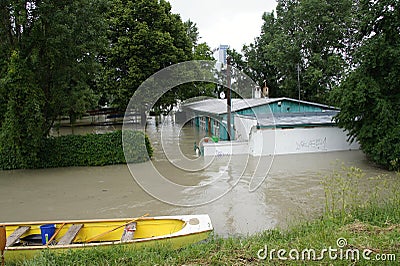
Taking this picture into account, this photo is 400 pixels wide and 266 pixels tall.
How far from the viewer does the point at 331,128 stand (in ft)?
56.3

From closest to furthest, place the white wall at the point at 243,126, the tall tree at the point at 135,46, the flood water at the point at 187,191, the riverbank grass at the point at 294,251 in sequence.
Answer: the riverbank grass at the point at 294,251
the flood water at the point at 187,191
the white wall at the point at 243,126
the tall tree at the point at 135,46

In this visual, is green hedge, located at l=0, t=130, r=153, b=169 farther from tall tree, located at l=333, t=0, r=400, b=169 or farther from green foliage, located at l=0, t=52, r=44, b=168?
tall tree, located at l=333, t=0, r=400, b=169

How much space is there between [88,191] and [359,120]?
36.1 feet

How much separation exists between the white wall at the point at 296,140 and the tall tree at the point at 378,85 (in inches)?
132

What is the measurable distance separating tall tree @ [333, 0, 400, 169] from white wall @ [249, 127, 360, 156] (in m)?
3.36

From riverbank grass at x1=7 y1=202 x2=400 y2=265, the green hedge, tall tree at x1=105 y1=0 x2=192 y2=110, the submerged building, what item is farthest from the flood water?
tall tree at x1=105 y1=0 x2=192 y2=110

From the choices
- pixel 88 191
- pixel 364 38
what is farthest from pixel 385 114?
pixel 88 191

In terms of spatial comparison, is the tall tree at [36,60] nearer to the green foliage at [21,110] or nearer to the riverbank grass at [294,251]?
the green foliage at [21,110]

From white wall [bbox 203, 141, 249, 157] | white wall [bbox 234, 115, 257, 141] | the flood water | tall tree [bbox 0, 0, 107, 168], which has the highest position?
tall tree [bbox 0, 0, 107, 168]

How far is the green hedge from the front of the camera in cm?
1462

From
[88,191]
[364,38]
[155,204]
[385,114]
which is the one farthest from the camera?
[364,38]

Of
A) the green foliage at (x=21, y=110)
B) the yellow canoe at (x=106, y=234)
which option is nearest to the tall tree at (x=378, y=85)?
the yellow canoe at (x=106, y=234)

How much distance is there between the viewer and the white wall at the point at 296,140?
1636 cm

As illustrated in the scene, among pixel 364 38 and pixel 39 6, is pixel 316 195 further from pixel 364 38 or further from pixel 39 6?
pixel 39 6
